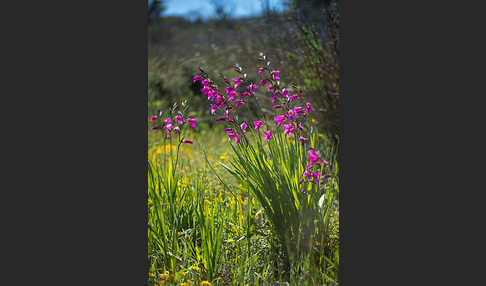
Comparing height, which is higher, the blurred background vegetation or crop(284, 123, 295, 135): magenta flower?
the blurred background vegetation

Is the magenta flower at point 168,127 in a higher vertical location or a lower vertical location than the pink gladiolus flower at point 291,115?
lower

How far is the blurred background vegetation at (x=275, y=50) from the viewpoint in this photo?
15.4 ft

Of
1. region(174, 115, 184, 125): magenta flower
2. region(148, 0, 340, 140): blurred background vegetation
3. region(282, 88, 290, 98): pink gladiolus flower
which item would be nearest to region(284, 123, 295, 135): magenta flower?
region(282, 88, 290, 98): pink gladiolus flower

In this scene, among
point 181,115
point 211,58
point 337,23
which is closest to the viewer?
point 181,115

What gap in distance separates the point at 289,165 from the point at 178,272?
3.14ft

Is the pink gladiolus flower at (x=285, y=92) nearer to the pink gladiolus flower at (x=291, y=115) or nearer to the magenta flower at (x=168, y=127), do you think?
the pink gladiolus flower at (x=291, y=115)

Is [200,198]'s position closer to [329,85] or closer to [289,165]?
[289,165]

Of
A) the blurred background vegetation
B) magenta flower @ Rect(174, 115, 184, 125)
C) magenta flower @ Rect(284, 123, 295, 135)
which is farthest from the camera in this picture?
the blurred background vegetation

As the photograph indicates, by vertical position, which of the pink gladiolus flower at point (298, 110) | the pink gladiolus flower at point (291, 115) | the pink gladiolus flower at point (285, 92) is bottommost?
the pink gladiolus flower at point (291, 115)

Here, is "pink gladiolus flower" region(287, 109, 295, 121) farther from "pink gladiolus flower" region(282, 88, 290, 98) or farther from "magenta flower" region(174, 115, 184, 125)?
"magenta flower" region(174, 115, 184, 125)

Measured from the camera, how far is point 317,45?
189 inches

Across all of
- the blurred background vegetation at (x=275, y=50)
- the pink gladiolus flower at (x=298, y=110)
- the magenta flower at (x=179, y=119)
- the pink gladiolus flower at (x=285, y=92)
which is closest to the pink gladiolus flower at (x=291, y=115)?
the pink gladiolus flower at (x=298, y=110)

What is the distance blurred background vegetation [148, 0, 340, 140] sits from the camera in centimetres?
469

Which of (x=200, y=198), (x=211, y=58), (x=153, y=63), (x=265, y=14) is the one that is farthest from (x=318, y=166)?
(x=211, y=58)
